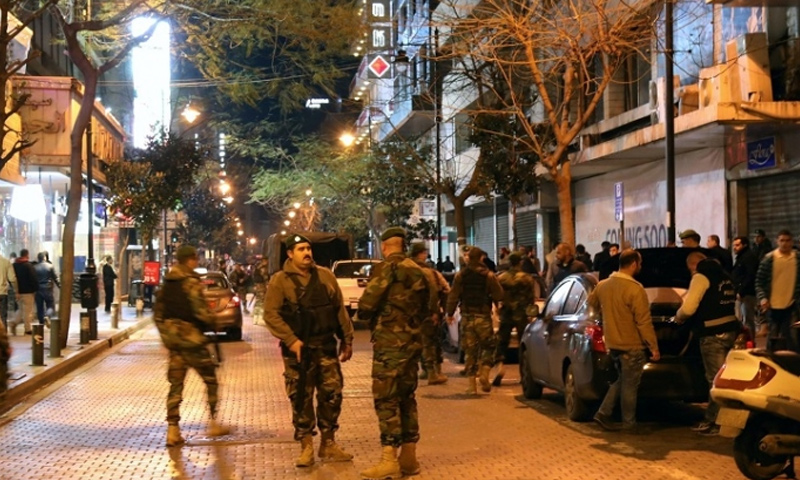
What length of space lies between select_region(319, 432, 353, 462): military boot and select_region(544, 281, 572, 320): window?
3.82m

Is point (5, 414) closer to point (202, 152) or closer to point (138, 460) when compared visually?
point (138, 460)

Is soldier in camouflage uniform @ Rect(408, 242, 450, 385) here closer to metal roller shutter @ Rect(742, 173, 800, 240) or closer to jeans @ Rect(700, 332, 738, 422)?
jeans @ Rect(700, 332, 738, 422)

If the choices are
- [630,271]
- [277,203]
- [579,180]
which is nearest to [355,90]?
[277,203]

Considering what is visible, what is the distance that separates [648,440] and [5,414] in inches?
294

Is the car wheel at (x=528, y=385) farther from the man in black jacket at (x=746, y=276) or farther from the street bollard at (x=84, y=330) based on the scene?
the street bollard at (x=84, y=330)

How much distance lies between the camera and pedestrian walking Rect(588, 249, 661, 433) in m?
9.08

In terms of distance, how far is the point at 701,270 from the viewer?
9.30 m

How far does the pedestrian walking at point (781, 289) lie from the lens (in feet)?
40.4

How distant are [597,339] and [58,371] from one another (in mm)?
9442

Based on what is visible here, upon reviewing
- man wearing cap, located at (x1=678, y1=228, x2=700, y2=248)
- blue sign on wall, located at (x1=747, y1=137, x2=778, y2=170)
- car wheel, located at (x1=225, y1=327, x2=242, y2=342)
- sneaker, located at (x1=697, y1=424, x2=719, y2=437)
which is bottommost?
sneaker, located at (x1=697, y1=424, x2=719, y2=437)

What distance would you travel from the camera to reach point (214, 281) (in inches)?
856

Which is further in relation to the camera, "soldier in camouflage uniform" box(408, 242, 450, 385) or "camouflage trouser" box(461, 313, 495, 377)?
"soldier in camouflage uniform" box(408, 242, 450, 385)

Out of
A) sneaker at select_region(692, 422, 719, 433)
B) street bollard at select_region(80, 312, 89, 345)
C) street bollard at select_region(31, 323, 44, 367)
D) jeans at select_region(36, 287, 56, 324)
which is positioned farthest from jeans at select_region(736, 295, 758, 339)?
jeans at select_region(36, 287, 56, 324)

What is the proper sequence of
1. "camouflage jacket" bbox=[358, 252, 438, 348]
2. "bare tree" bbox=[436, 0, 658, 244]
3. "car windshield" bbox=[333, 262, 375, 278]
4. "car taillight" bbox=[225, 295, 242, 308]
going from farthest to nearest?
"car windshield" bbox=[333, 262, 375, 278] → "car taillight" bbox=[225, 295, 242, 308] → "bare tree" bbox=[436, 0, 658, 244] → "camouflage jacket" bbox=[358, 252, 438, 348]
